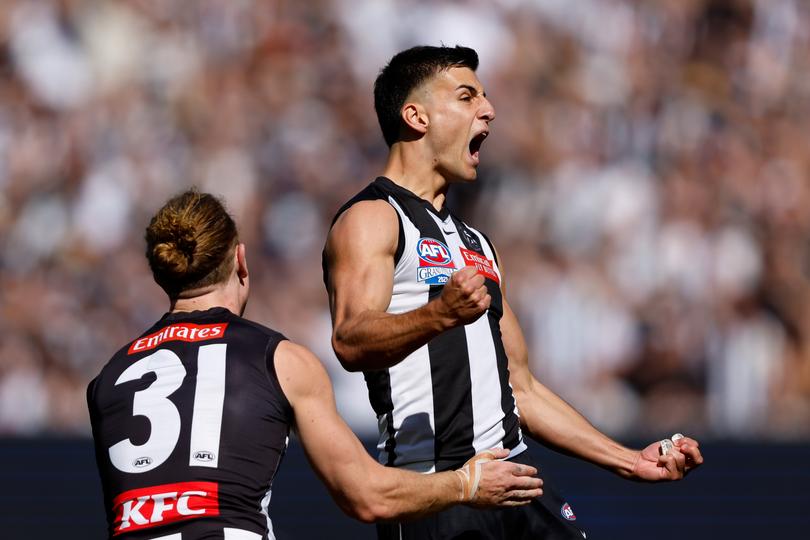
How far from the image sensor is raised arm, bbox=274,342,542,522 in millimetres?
3283

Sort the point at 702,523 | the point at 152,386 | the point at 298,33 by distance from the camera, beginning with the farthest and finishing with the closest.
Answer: the point at 298,33 < the point at 702,523 < the point at 152,386

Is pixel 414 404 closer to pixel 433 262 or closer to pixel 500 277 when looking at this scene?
pixel 433 262

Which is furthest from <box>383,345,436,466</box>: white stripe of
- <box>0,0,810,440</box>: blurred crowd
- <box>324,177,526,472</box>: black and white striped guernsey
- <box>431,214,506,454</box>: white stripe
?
<box>0,0,810,440</box>: blurred crowd

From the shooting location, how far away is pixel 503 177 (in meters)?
10.9

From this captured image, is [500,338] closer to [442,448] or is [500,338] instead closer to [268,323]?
[442,448]

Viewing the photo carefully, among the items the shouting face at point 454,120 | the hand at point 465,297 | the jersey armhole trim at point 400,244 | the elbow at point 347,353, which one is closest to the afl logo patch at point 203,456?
the elbow at point 347,353

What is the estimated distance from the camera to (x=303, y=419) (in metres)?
3.28

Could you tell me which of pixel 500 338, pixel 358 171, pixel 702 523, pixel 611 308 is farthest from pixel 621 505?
pixel 500 338

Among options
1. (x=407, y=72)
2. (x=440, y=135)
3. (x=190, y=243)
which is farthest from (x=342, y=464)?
(x=407, y=72)

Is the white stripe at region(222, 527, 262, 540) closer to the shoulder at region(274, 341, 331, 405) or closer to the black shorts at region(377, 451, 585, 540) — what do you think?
the shoulder at region(274, 341, 331, 405)

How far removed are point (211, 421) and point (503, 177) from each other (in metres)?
7.90

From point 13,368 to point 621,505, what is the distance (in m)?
5.34

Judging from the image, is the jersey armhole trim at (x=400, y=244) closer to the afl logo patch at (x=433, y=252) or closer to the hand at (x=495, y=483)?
the afl logo patch at (x=433, y=252)

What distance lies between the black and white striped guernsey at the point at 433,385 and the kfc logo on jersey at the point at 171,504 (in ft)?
3.52
